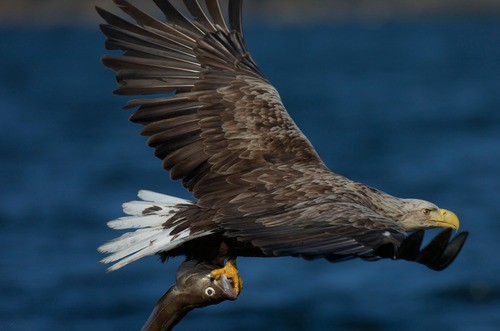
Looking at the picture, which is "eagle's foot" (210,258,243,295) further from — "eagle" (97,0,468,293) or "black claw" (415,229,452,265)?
"black claw" (415,229,452,265)

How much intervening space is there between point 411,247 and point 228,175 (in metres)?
1.79

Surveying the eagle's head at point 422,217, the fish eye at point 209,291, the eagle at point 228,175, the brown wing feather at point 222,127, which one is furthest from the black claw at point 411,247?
the eagle's head at point 422,217

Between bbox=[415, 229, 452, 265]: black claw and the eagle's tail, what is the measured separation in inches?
54.1

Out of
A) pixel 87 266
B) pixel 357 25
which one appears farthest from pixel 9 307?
pixel 357 25

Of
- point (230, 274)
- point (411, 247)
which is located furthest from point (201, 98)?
point (411, 247)

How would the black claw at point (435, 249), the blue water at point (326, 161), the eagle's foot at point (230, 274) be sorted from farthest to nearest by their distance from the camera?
the blue water at point (326, 161)
the eagle's foot at point (230, 274)
the black claw at point (435, 249)

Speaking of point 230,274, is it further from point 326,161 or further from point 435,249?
point 326,161

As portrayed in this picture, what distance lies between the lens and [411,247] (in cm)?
492

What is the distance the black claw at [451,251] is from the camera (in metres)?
4.91

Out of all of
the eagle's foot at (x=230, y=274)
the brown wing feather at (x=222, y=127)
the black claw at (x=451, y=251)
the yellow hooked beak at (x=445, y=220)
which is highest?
the brown wing feather at (x=222, y=127)

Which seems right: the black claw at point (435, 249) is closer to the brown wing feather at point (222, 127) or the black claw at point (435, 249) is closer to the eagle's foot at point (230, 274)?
the brown wing feather at point (222, 127)

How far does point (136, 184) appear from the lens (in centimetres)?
1809

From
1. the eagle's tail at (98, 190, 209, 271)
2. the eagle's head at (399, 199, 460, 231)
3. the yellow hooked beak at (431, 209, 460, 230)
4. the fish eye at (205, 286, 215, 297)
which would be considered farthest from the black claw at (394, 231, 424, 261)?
the yellow hooked beak at (431, 209, 460, 230)

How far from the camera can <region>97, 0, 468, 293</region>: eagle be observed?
543cm
